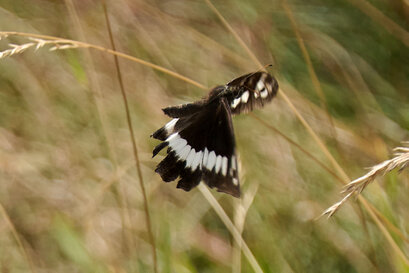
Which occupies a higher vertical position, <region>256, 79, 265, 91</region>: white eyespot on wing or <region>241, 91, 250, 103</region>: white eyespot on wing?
<region>256, 79, 265, 91</region>: white eyespot on wing

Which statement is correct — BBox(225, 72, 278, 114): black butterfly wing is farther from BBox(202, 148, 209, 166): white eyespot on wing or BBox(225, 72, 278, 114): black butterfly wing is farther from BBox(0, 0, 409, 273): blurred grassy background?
BBox(0, 0, 409, 273): blurred grassy background

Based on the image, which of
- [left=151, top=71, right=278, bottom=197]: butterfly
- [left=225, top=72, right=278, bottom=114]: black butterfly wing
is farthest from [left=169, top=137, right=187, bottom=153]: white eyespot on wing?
[left=225, top=72, right=278, bottom=114]: black butterfly wing

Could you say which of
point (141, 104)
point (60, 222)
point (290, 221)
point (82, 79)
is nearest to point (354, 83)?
point (290, 221)

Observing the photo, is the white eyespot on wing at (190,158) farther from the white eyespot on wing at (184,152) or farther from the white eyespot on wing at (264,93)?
the white eyespot on wing at (264,93)

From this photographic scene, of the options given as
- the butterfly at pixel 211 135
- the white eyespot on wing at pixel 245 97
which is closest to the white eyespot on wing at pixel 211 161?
the butterfly at pixel 211 135

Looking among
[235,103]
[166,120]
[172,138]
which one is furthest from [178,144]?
[166,120]

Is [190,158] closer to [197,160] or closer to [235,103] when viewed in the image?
[197,160]
